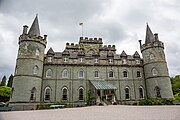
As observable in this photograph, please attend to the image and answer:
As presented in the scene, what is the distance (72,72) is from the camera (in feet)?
95.6

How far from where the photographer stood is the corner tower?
92.7 ft

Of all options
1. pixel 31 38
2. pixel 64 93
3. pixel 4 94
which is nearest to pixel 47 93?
pixel 64 93

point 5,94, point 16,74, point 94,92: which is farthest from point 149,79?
point 5,94

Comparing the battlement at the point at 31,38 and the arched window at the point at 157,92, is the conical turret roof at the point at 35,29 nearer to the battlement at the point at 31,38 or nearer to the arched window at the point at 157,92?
the battlement at the point at 31,38

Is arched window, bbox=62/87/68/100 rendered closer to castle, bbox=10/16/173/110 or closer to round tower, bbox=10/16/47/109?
castle, bbox=10/16/173/110

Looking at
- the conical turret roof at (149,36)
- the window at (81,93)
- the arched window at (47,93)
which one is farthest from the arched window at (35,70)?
the conical turret roof at (149,36)

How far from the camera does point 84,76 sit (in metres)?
29.4

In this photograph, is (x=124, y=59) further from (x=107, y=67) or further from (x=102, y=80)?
(x=102, y=80)

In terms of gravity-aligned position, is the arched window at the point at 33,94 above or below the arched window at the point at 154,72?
below

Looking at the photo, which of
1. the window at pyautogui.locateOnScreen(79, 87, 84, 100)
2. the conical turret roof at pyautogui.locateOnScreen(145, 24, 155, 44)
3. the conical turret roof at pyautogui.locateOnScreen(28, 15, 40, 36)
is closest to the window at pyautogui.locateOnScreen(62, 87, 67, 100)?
the window at pyautogui.locateOnScreen(79, 87, 84, 100)

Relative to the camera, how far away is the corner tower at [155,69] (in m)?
28.3

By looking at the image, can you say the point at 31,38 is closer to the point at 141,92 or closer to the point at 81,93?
the point at 81,93

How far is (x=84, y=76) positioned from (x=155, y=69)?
1481 cm

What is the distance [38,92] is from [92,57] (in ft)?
42.3
